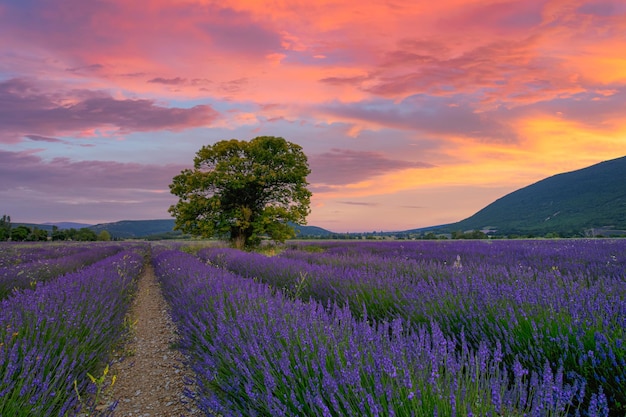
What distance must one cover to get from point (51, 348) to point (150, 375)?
148cm

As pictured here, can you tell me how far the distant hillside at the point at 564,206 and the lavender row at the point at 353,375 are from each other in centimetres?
6983

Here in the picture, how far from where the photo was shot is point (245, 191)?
19.9m

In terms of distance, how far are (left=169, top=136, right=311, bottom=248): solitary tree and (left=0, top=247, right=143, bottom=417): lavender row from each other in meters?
14.3

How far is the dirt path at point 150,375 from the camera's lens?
3225mm

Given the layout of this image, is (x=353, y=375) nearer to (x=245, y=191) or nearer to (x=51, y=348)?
(x=51, y=348)

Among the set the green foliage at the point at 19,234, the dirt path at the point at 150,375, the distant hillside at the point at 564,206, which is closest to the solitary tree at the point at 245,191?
the dirt path at the point at 150,375

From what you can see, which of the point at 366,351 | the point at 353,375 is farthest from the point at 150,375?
the point at 353,375

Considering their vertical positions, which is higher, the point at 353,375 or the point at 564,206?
the point at 564,206

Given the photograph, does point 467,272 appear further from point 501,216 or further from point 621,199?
point 501,216

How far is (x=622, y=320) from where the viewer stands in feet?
8.59

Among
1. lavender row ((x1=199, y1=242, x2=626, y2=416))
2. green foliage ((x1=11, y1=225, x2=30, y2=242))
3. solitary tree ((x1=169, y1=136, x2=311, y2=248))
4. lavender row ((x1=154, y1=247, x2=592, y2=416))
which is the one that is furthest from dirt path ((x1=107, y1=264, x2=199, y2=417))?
green foliage ((x1=11, y1=225, x2=30, y2=242))

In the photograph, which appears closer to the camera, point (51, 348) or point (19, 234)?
point (51, 348)

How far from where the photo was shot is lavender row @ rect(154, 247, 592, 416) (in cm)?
149

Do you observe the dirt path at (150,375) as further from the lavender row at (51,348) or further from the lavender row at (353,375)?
the lavender row at (353,375)
